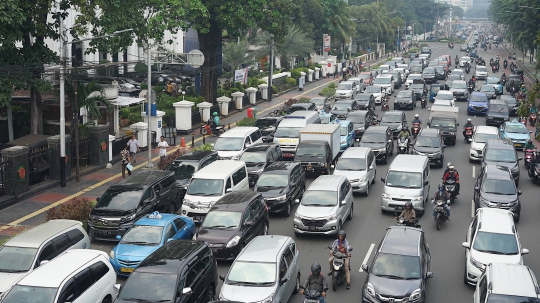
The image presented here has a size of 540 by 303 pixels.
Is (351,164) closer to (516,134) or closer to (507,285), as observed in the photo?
(516,134)

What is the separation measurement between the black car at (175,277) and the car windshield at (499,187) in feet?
39.5

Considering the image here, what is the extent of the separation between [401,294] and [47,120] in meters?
27.7

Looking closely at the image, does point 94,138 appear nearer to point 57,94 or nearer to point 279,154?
point 57,94

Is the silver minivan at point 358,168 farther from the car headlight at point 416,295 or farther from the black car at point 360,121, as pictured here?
the car headlight at point 416,295

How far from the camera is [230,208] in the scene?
21.0 m

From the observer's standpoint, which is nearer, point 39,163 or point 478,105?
point 39,163

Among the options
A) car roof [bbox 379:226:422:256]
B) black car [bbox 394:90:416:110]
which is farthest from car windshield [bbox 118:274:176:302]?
black car [bbox 394:90:416:110]

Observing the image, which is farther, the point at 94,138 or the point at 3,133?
the point at 3,133

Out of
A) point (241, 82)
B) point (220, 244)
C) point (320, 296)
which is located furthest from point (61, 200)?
point (241, 82)

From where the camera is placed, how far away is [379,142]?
112 ft

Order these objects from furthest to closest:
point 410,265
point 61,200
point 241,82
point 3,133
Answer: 1. point 241,82
2. point 3,133
3. point 61,200
4. point 410,265

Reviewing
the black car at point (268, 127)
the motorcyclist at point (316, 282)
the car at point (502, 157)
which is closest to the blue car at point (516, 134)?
the car at point (502, 157)

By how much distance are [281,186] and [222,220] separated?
17.0 ft

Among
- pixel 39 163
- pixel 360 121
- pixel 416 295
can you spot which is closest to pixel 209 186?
pixel 39 163
